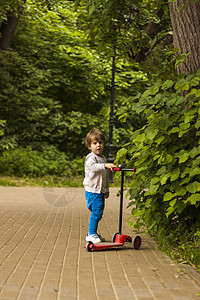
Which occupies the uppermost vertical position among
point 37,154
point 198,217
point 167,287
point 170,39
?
point 170,39

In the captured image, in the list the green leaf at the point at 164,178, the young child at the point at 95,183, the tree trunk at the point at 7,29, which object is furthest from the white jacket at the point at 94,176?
the tree trunk at the point at 7,29

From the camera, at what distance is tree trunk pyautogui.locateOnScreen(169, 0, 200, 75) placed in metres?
6.58

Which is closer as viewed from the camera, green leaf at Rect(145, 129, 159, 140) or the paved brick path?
the paved brick path

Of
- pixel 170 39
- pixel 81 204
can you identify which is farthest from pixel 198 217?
pixel 170 39

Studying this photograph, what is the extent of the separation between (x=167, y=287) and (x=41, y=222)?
4.44 meters

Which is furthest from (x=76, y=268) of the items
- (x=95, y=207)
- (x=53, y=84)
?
(x=53, y=84)

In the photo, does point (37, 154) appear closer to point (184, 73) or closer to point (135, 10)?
point (135, 10)

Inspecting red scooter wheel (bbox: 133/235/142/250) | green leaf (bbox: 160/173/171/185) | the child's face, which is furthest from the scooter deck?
the child's face

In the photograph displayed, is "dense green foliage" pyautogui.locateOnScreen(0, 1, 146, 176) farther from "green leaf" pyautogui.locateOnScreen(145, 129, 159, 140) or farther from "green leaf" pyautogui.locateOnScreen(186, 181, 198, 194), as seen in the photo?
"green leaf" pyautogui.locateOnScreen(186, 181, 198, 194)

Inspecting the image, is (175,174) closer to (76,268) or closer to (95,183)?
(95,183)

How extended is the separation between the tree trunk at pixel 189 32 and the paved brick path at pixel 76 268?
259cm

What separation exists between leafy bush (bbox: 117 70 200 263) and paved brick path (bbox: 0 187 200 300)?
0.53 meters

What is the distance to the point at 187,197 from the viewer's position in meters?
5.89

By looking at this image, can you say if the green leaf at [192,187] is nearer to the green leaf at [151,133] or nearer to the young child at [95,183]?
the green leaf at [151,133]
